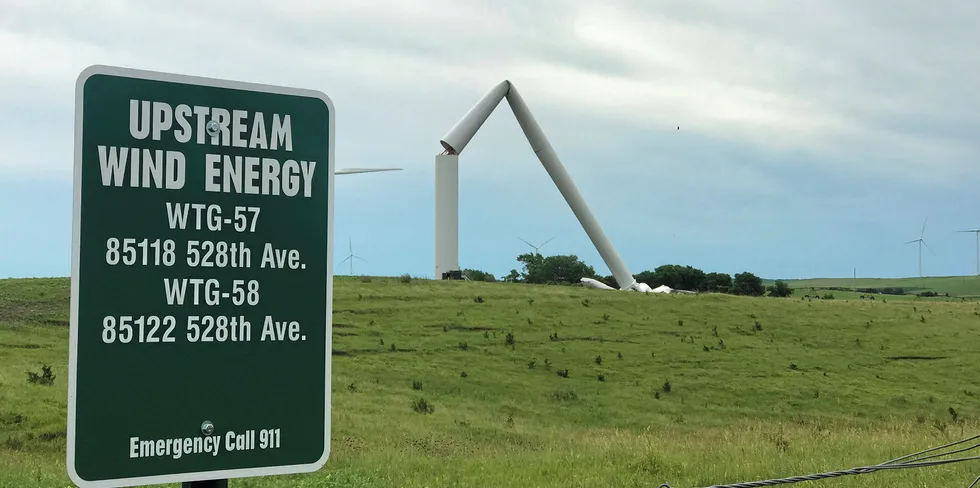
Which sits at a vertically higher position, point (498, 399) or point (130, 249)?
point (130, 249)

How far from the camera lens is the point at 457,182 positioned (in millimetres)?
64438

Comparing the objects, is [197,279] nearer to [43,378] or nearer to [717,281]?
[43,378]

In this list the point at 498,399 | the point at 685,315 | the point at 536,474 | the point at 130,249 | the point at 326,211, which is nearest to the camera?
the point at 130,249

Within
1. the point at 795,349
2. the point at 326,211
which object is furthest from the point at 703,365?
the point at 326,211

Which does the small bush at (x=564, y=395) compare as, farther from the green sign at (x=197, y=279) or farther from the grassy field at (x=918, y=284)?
the grassy field at (x=918, y=284)

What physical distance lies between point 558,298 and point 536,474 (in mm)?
38076

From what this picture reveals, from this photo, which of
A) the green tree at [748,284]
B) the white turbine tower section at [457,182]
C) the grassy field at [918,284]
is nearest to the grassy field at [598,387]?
the white turbine tower section at [457,182]

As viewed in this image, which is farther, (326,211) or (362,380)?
(362,380)

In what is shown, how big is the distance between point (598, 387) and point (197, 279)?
3088cm

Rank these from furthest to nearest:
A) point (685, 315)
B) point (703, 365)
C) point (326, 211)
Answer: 1. point (685, 315)
2. point (703, 365)
3. point (326, 211)

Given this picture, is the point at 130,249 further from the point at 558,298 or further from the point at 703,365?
the point at 558,298

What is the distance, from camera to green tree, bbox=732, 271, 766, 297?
282 feet

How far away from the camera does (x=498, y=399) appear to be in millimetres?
31875

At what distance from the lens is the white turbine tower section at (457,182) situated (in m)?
63.7
